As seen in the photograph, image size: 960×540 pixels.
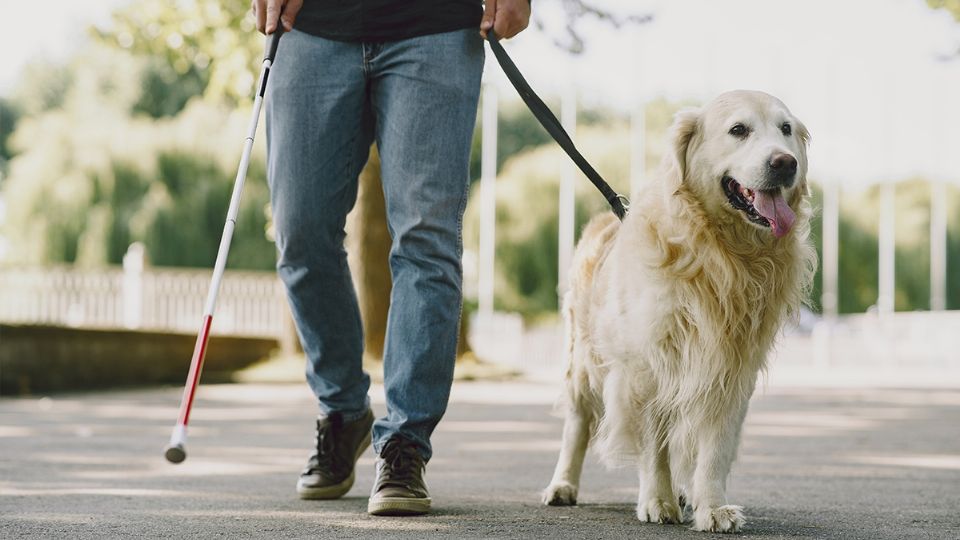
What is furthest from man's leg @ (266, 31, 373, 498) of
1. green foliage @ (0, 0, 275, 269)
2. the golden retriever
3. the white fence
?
green foliage @ (0, 0, 275, 269)

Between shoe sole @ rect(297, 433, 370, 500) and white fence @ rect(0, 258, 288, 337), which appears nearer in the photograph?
shoe sole @ rect(297, 433, 370, 500)

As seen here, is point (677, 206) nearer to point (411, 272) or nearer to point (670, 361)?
point (670, 361)

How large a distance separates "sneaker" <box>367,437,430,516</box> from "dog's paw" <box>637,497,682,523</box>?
0.64 m

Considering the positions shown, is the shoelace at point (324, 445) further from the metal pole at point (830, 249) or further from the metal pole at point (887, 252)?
the metal pole at point (887, 252)

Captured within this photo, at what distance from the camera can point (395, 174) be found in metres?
3.93

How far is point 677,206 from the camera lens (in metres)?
3.89

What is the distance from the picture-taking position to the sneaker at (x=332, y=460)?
4156mm

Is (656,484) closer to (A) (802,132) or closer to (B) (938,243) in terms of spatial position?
(A) (802,132)

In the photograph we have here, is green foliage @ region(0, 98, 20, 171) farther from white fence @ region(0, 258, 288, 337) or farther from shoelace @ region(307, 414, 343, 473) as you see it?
shoelace @ region(307, 414, 343, 473)

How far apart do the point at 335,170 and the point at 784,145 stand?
136cm

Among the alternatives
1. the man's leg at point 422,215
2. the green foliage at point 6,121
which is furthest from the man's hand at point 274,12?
the green foliage at point 6,121

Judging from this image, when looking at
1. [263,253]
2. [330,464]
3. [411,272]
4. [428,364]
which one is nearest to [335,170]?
[411,272]

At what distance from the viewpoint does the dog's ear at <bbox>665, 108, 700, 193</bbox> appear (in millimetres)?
3963

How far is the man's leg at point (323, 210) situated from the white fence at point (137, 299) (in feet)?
41.8
